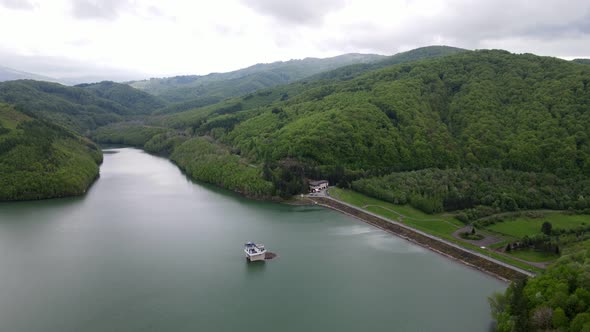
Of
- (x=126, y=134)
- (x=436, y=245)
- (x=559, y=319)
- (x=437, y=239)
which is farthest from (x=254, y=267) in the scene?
(x=126, y=134)

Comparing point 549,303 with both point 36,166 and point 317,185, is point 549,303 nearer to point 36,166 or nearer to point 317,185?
point 317,185

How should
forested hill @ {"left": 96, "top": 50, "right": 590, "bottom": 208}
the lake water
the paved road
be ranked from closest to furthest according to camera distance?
the lake water < the paved road < forested hill @ {"left": 96, "top": 50, "right": 590, "bottom": 208}

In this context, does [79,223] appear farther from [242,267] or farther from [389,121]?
[389,121]

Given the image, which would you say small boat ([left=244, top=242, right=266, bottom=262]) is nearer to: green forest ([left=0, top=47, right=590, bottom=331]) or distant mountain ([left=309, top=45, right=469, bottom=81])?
green forest ([left=0, top=47, right=590, bottom=331])

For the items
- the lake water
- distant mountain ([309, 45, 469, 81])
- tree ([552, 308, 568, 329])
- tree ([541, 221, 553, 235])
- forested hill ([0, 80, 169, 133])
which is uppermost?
distant mountain ([309, 45, 469, 81])

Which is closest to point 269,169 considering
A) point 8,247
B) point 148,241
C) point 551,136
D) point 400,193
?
point 400,193

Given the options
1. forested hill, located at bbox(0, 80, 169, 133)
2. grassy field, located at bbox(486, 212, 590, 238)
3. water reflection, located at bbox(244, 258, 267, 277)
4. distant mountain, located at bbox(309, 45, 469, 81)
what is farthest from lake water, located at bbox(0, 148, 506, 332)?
distant mountain, located at bbox(309, 45, 469, 81)
